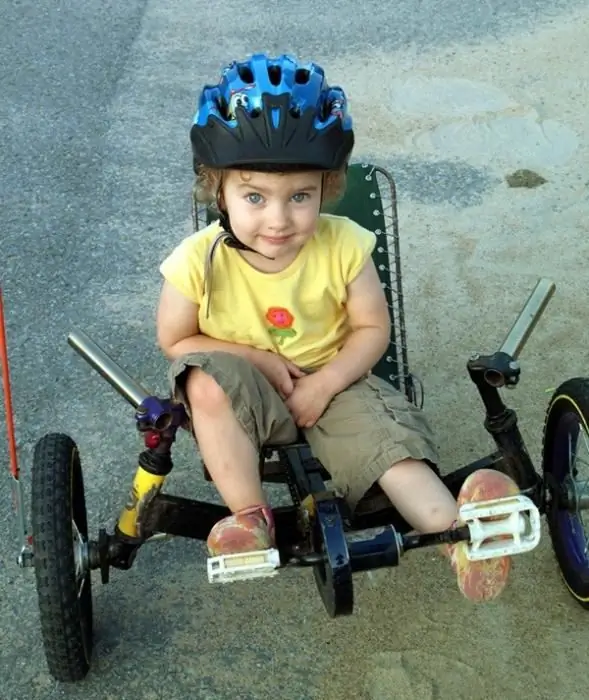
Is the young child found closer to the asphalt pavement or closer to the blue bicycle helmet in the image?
the blue bicycle helmet

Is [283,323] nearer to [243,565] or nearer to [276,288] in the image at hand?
[276,288]

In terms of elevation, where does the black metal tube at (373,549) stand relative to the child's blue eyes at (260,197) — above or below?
below

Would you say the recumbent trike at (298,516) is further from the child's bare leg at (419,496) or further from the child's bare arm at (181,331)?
the child's bare arm at (181,331)

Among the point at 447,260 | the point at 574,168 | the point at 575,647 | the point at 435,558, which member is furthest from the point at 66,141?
the point at 575,647

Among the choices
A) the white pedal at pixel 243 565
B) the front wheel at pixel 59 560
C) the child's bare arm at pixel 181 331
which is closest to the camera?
the white pedal at pixel 243 565

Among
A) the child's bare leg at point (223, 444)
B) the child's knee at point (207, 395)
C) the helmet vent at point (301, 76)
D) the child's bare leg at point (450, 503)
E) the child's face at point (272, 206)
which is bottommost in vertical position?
the child's bare leg at point (450, 503)

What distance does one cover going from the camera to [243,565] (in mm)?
1765

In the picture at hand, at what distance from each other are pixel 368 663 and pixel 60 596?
2.33ft

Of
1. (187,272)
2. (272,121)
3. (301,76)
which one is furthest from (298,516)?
(301,76)

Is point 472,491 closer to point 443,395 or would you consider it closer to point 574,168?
point 443,395

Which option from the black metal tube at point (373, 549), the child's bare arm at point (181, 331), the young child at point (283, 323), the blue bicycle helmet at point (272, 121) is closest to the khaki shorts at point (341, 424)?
the young child at point (283, 323)

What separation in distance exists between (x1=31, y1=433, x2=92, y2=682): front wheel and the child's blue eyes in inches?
25.0

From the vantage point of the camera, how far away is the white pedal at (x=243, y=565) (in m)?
1.76

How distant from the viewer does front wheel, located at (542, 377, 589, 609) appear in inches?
84.8
